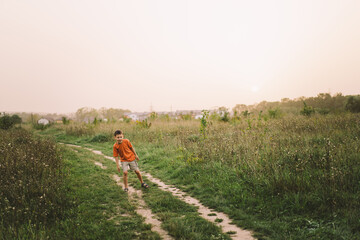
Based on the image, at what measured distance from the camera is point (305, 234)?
348 centimetres

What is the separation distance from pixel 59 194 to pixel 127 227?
2075 mm

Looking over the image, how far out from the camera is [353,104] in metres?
21.9

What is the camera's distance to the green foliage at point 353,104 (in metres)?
21.6

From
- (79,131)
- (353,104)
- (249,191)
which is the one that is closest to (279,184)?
(249,191)

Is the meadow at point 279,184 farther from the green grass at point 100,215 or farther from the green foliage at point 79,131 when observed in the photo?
the green foliage at point 79,131

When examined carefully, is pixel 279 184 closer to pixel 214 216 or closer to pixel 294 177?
pixel 294 177

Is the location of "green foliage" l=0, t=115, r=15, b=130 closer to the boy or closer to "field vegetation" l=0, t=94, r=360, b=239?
"field vegetation" l=0, t=94, r=360, b=239

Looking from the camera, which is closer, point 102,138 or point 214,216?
point 214,216

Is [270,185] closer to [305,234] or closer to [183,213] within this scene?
[305,234]

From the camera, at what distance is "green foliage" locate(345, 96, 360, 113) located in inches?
849

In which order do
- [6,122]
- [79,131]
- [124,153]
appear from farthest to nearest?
1. [6,122]
2. [79,131]
3. [124,153]

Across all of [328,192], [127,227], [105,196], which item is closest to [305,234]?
[328,192]

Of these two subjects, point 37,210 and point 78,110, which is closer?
point 37,210

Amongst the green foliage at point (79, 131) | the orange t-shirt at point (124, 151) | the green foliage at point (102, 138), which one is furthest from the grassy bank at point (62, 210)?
the green foliage at point (79, 131)
